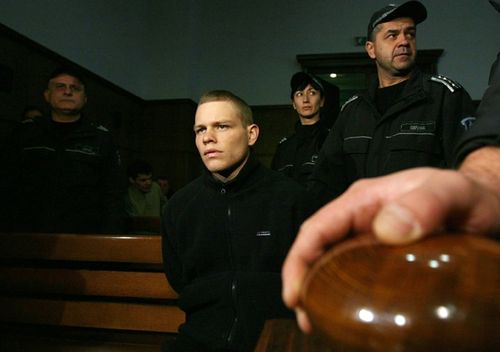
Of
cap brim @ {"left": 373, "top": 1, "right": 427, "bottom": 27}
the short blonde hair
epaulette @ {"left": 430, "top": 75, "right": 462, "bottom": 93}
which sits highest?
cap brim @ {"left": 373, "top": 1, "right": 427, "bottom": 27}

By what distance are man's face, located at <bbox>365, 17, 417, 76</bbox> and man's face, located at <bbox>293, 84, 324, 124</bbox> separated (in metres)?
1.15

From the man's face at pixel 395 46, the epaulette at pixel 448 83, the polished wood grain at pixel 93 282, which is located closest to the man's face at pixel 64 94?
the polished wood grain at pixel 93 282

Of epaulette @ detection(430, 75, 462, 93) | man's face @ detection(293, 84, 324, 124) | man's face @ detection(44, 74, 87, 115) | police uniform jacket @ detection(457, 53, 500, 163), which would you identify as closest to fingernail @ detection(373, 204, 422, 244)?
police uniform jacket @ detection(457, 53, 500, 163)

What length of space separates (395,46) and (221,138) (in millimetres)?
1223

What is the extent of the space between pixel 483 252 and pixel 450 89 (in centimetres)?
218

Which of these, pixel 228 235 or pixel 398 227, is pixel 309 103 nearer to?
pixel 228 235

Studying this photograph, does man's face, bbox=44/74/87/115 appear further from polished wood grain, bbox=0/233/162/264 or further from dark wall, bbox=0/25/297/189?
dark wall, bbox=0/25/297/189

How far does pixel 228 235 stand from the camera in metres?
1.77

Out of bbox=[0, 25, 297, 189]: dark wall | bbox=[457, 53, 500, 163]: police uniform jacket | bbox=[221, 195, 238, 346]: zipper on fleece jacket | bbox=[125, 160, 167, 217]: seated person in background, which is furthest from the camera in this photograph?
bbox=[0, 25, 297, 189]: dark wall

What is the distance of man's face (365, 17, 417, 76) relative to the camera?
2.43 meters

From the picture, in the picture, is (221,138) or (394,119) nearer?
(221,138)

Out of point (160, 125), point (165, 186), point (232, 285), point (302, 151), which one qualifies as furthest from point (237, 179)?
point (160, 125)

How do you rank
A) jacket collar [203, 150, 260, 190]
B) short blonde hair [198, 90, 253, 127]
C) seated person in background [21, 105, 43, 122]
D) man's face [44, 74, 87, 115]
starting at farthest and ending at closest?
1. seated person in background [21, 105, 43, 122]
2. man's face [44, 74, 87, 115]
3. short blonde hair [198, 90, 253, 127]
4. jacket collar [203, 150, 260, 190]

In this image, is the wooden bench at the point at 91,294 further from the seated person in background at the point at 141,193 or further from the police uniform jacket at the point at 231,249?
the seated person in background at the point at 141,193
